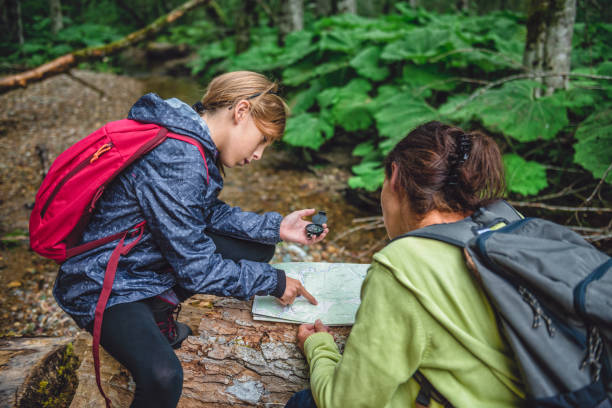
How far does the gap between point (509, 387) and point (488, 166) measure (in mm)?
625

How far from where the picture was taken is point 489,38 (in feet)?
14.6

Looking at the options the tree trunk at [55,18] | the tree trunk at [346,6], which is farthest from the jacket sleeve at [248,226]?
the tree trunk at [55,18]

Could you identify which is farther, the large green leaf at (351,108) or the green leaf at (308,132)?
the green leaf at (308,132)

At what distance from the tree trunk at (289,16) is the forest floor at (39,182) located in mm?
3783

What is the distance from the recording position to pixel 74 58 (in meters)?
5.53

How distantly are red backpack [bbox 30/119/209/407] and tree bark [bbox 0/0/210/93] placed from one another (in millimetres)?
4912

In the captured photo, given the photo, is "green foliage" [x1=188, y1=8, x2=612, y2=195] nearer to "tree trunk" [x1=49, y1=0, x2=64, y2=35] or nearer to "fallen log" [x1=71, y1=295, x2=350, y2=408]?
"fallen log" [x1=71, y1=295, x2=350, y2=408]

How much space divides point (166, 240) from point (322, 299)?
89 cm

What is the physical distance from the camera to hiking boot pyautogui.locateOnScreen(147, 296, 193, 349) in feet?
5.28

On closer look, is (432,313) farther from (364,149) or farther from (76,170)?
(364,149)

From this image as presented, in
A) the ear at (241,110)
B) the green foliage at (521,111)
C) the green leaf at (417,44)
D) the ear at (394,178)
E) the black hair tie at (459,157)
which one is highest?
the green leaf at (417,44)

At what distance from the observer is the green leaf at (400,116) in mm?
3658

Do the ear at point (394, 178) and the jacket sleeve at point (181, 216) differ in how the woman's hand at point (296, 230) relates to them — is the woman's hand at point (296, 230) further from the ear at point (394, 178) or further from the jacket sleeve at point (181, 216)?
Answer: the ear at point (394, 178)

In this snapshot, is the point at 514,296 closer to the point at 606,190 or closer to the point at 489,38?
the point at 606,190
